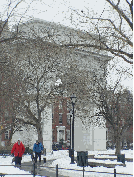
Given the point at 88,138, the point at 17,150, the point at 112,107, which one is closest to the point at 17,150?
the point at 17,150

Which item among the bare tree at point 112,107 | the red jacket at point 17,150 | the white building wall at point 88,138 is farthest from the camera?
the white building wall at point 88,138

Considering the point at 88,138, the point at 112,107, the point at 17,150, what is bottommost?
the point at 17,150

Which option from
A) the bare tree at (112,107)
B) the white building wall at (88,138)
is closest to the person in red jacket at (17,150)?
the bare tree at (112,107)

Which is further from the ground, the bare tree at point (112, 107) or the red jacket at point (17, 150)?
the bare tree at point (112, 107)

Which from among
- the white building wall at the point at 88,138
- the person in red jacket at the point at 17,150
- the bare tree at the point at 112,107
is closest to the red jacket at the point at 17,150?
the person in red jacket at the point at 17,150

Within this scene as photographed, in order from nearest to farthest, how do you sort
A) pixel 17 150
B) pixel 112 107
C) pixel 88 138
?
1. pixel 17 150
2. pixel 112 107
3. pixel 88 138

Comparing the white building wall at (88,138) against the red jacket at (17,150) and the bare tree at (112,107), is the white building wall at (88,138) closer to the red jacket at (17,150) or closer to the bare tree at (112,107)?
the bare tree at (112,107)

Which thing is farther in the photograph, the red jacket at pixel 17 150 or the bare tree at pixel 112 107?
the bare tree at pixel 112 107

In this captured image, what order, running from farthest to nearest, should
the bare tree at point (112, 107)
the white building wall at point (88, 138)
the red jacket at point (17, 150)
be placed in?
the white building wall at point (88, 138) → the bare tree at point (112, 107) → the red jacket at point (17, 150)

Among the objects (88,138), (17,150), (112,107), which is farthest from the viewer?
(88,138)

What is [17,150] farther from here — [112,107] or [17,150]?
[112,107]

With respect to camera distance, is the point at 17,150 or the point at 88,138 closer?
the point at 17,150

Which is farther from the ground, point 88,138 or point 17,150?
point 88,138

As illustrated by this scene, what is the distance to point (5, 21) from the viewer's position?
15133 millimetres
